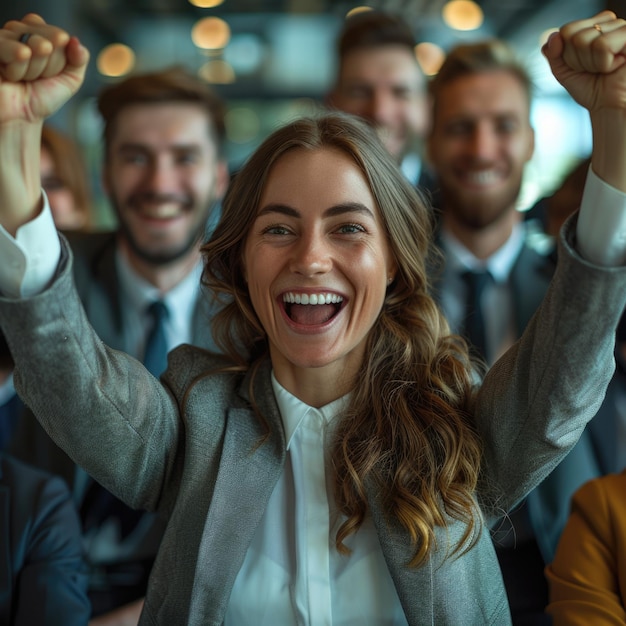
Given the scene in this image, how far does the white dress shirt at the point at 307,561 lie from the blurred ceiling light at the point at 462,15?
6348 mm

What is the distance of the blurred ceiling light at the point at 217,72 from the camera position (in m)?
7.54

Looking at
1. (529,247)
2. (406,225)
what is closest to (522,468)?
(406,225)

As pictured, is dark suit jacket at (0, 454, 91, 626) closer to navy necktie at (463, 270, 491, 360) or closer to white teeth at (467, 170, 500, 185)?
navy necktie at (463, 270, 491, 360)

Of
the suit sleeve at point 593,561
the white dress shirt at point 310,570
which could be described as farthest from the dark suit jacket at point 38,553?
the suit sleeve at point 593,561

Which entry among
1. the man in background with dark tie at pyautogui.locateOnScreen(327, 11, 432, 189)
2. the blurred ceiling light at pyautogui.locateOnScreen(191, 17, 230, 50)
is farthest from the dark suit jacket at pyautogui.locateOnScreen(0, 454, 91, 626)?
the blurred ceiling light at pyautogui.locateOnScreen(191, 17, 230, 50)

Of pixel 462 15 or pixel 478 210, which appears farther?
pixel 462 15

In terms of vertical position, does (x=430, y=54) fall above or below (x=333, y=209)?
above

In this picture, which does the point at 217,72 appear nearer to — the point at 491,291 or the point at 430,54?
the point at 430,54

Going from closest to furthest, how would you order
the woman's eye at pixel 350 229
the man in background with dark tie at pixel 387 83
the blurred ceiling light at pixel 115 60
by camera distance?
the woman's eye at pixel 350 229
the man in background with dark tie at pixel 387 83
the blurred ceiling light at pixel 115 60

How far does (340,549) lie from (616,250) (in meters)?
0.67

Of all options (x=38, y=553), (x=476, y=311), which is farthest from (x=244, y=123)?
(x=38, y=553)

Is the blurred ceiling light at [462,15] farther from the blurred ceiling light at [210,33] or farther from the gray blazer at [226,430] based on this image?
the gray blazer at [226,430]

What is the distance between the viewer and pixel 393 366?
1570 mm

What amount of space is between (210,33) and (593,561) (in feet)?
22.3
